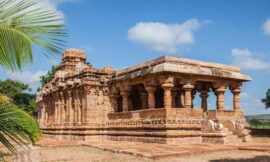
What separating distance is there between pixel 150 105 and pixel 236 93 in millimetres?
4598

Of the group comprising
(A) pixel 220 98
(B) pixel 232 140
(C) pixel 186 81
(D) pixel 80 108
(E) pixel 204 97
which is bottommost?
(B) pixel 232 140

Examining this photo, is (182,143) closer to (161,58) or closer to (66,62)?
(161,58)

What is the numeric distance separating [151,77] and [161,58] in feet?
3.34

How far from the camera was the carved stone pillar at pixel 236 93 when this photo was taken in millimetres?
15734

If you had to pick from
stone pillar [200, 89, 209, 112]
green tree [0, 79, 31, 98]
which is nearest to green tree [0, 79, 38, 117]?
green tree [0, 79, 31, 98]

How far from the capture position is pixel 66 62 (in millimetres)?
22234

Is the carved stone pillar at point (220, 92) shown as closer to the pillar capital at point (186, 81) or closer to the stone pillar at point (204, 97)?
the pillar capital at point (186, 81)

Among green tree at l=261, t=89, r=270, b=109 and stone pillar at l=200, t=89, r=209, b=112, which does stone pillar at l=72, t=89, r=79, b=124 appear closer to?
stone pillar at l=200, t=89, r=209, b=112

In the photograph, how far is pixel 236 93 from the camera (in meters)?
15.9

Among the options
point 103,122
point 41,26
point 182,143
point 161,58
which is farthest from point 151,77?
point 41,26

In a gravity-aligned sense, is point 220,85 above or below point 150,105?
above

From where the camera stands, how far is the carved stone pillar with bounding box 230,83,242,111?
15734 mm

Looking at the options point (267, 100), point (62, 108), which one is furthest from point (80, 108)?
point (267, 100)

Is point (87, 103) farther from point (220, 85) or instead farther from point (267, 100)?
point (267, 100)
